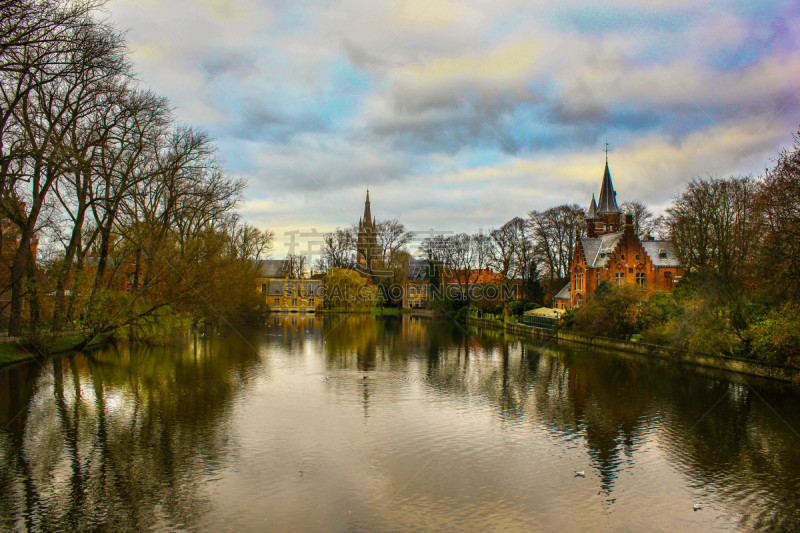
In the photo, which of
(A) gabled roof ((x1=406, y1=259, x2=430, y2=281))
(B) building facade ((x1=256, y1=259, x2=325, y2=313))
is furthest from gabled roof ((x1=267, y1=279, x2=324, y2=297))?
(A) gabled roof ((x1=406, y1=259, x2=430, y2=281))

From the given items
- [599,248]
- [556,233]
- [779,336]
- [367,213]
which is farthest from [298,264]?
[779,336]

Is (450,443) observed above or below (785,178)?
below

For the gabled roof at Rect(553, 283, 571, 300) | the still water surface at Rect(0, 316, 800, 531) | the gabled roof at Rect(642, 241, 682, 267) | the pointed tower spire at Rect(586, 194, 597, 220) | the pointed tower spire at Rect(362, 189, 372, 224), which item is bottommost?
the still water surface at Rect(0, 316, 800, 531)

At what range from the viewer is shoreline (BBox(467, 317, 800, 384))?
64.7 feet

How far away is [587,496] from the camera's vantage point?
9.27 meters

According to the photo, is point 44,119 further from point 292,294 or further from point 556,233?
point 292,294

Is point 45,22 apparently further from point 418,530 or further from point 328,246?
point 328,246

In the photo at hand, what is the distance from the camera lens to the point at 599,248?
157 feet

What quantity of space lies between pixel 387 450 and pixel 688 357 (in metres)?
17.4

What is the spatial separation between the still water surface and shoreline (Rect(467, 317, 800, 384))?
1.02 metres

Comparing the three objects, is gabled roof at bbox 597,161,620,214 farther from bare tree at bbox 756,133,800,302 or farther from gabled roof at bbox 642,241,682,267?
bare tree at bbox 756,133,800,302

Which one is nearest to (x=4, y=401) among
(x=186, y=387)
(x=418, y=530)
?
(x=186, y=387)

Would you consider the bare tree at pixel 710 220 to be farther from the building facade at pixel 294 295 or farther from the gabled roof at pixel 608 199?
the building facade at pixel 294 295

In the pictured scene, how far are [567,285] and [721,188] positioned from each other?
18.9 metres
